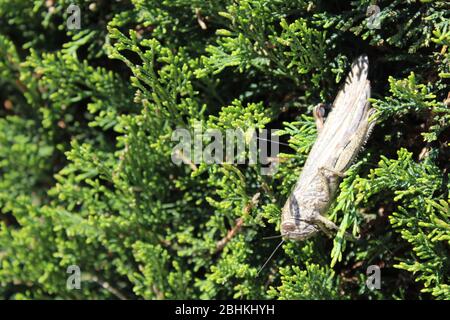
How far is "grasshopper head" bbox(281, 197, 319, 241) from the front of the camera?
87.7 inches

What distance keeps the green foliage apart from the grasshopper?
7 cm

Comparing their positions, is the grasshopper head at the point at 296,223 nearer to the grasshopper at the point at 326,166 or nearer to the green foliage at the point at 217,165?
the grasshopper at the point at 326,166

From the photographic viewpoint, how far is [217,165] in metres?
2.68

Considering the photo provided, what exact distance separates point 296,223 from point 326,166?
25 centimetres

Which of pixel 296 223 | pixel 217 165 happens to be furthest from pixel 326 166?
pixel 217 165

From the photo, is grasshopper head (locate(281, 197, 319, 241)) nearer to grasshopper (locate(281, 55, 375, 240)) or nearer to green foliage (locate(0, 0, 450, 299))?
grasshopper (locate(281, 55, 375, 240))

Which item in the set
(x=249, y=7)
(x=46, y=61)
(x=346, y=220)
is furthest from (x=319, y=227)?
(x=46, y=61)

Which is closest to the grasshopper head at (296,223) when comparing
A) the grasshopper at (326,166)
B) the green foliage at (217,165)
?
the grasshopper at (326,166)

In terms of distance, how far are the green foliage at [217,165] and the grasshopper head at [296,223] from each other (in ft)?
0.41

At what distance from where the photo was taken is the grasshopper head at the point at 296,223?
2229 millimetres

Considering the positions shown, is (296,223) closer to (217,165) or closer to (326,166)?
(326,166)
